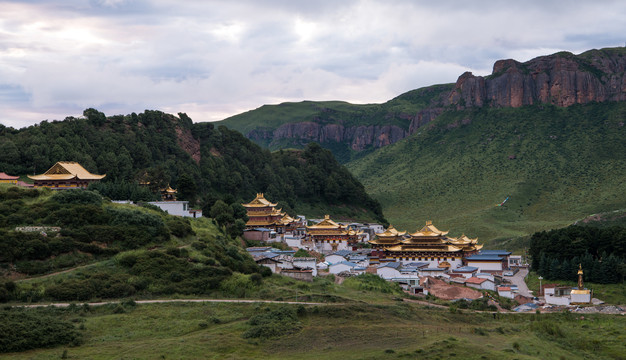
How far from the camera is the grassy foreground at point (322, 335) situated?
38562 millimetres

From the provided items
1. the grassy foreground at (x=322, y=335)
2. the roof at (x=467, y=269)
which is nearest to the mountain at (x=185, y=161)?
the roof at (x=467, y=269)

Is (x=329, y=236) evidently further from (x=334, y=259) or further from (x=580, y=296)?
(x=580, y=296)

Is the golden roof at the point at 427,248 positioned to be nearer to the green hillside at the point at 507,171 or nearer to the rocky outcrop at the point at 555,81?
the green hillside at the point at 507,171

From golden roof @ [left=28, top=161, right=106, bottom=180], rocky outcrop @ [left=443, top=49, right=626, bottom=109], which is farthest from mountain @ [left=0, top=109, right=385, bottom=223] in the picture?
rocky outcrop @ [left=443, top=49, right=626, bottom=109]

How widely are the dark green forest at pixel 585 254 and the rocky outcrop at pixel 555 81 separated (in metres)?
113

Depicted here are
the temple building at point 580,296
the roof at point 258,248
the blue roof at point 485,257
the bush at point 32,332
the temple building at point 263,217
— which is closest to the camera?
the bush at point 32,332

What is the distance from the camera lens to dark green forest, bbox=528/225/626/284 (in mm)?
70062

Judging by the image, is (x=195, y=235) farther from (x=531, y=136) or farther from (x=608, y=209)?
(x=531, y=136)

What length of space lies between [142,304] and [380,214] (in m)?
93.3

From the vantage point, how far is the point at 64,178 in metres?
74.9

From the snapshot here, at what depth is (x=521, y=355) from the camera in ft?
132

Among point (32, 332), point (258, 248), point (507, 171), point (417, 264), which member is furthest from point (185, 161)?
point (32, 332)

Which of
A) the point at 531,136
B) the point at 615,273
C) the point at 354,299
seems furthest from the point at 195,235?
the point at 531,136

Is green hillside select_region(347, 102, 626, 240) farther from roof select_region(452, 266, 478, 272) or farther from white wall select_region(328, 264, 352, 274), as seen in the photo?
white wall select_region(328, 264, 352, 274)
